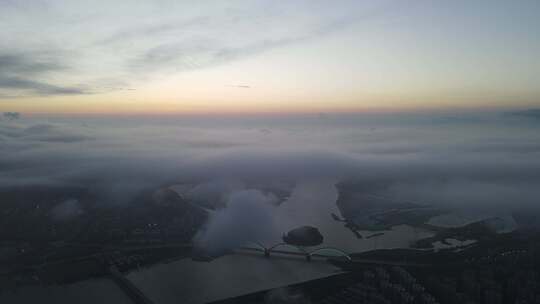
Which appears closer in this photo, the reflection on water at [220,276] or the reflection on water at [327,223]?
the reflection on water at [220,276]

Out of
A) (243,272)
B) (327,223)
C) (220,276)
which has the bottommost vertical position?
(327,223)

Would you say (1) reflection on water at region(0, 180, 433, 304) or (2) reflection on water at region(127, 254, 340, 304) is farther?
(2) reflection on water at region(127, 254, 340, 304)

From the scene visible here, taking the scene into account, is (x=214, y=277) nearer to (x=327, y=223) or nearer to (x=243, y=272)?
(x=243, y=272)

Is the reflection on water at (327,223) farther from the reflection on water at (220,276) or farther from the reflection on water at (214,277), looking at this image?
the reflection on water at (220,276)

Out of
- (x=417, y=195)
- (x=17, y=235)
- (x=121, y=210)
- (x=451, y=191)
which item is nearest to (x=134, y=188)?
(x=121, y=210)

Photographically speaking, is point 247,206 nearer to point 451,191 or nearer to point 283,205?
point 283,205

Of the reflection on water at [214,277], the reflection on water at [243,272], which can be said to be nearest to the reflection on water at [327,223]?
the reflection on water at [243,272]

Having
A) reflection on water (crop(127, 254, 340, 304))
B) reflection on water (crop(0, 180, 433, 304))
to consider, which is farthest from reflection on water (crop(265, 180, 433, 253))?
reflection on water (crop(127, 254, 340, 304))

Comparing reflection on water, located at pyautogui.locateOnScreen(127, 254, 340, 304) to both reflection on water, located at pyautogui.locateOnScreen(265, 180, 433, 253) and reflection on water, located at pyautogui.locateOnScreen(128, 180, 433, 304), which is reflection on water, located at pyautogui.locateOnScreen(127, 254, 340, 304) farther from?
reflection on water, located at pyautogui.locateOnScreen(265, 180, 433, 253)

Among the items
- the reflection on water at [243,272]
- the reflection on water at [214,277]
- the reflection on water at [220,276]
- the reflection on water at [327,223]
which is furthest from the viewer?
the reflection on water at [327,223]

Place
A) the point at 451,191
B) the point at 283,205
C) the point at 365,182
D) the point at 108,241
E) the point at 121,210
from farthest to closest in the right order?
the point at 365,182
the point at 451,191
the point at 283,205
the point at 121,210
the point at 108,241

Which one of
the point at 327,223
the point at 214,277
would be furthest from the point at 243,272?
the point at 327,223
